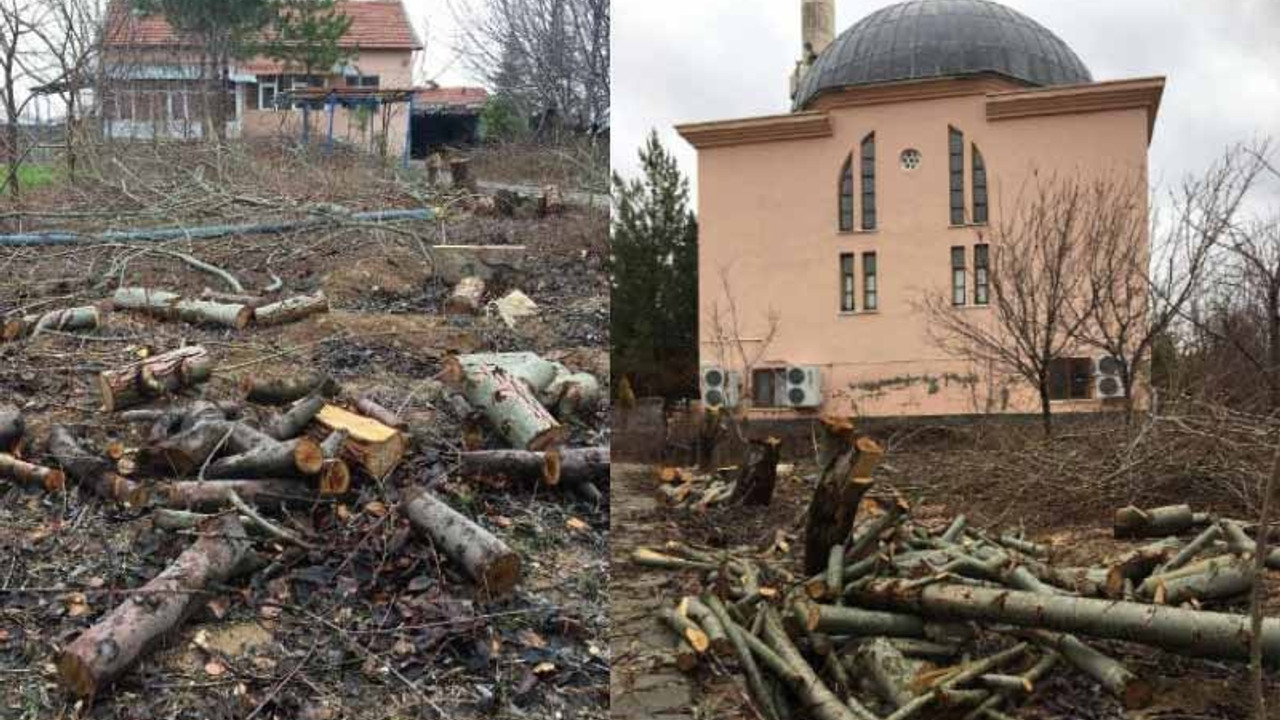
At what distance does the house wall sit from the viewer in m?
4.20

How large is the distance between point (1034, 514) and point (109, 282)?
290cm

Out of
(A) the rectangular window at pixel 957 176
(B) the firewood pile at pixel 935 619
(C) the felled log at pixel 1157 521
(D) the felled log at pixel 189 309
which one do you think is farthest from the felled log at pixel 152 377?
(A) the rectangular window at pixel 957 176

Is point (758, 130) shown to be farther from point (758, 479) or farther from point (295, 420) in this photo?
point (295, 420)

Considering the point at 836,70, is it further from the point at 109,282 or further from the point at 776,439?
the point at 109,282

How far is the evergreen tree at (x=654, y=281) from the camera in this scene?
9.58 feet

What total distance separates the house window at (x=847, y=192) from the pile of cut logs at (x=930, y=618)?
6.35ft

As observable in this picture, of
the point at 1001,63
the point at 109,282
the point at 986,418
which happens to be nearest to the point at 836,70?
the point at 1001,63

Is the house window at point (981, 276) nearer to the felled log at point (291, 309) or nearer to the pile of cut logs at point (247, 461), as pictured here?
the pile of cut logs at point (247, 461)

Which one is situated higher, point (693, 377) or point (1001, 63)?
point (1001, 63)

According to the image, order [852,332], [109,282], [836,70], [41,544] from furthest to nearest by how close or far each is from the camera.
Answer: [836,70] → [852,332] → [109,282] → [41,544]

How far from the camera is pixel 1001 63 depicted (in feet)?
16.9

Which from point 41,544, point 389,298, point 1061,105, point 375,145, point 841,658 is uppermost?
point 1061,105

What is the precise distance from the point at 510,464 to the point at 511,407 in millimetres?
179

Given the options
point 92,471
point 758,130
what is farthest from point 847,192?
point 92,471
